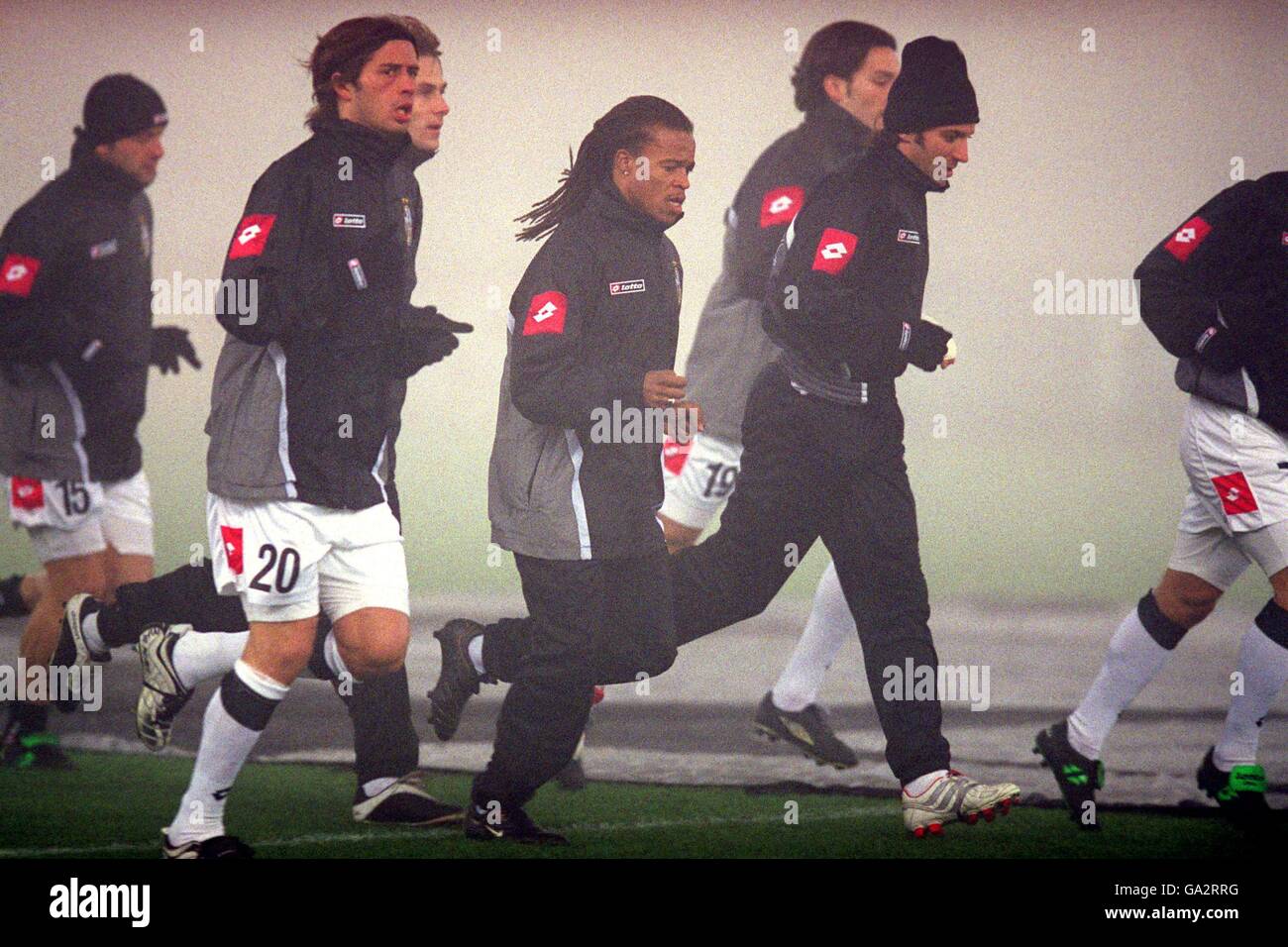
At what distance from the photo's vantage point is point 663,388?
4.47 meters

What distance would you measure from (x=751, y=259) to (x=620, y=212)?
30.2 inches

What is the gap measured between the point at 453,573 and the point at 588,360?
43.1 inches

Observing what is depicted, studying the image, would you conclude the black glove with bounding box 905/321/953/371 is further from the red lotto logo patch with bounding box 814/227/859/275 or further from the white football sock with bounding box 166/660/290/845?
the white football sock with bounding box 166/660/290/845

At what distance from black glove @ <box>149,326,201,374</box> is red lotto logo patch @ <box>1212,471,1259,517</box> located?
2706 millimetres

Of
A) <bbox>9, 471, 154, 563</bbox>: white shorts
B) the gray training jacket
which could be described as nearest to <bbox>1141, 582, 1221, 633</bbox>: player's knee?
the gray training jacket

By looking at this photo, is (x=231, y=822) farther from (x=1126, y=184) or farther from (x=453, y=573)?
(x=1126, y=184)

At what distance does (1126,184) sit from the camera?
566 cm

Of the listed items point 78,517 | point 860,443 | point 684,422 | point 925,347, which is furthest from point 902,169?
point 78,517

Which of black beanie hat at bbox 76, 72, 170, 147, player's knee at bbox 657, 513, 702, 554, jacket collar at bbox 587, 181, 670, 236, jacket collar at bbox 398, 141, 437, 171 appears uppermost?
black beanie hat at bbox 76, 72, 170, 147

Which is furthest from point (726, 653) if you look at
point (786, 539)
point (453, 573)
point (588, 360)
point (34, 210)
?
point (34, 210)

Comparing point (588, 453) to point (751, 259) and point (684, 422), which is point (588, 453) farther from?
point (751, 259)

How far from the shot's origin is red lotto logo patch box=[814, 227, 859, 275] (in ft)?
15.5

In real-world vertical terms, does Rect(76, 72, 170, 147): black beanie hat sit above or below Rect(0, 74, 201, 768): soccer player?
above
